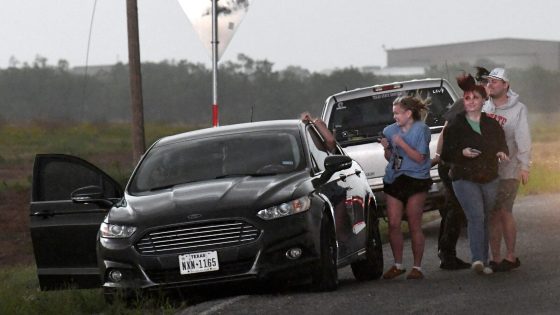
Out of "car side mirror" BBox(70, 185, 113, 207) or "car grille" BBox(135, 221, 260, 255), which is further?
"car side mirror" BBox(70, 185, 113, 207)

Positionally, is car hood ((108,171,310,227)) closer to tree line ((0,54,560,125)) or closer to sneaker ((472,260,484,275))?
sneaker ((472,260,484,275))

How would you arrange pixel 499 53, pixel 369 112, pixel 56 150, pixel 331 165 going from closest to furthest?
1. pixel 331 165
2. pixel 369 112
3. pixel 56 150
4. pixel 499 53

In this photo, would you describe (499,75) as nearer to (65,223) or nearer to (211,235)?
(211,235)

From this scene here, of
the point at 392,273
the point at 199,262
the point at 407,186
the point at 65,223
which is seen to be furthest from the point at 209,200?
the point at 392,273

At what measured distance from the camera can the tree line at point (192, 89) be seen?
85750mm

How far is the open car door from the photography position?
1529 centimetres

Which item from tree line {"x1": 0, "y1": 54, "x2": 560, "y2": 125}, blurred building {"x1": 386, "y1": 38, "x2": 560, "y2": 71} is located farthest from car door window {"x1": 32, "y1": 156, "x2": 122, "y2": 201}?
blurred building {"x1": 386, "y1": 38, "x2": 560, "y2": 71}

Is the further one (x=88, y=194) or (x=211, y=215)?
(x=88, y=194)

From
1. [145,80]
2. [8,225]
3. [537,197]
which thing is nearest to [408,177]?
[537,197]

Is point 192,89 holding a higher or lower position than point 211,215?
lower

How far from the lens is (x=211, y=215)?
44.5 ft

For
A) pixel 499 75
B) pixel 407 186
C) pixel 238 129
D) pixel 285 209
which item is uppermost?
pixel 499 75

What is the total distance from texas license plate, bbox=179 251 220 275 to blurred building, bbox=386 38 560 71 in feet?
319

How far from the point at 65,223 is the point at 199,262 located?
2130 millimetres
